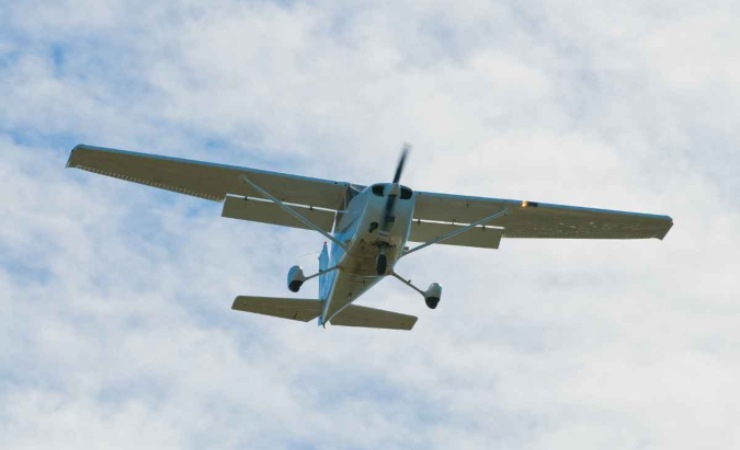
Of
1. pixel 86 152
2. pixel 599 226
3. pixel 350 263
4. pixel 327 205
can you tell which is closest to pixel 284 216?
pixel 327 205

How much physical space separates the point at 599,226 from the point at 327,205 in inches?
239

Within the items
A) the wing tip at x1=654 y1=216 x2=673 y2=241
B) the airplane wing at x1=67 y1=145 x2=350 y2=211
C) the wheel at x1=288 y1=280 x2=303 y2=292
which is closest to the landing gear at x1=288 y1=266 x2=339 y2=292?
the wheel at x1=288 y1=280 x2=303 y2=292

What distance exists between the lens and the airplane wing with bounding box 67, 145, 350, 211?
23328mm

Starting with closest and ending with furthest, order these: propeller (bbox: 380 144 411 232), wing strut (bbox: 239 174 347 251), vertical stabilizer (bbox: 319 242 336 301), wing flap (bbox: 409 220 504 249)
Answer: propeller (bbox: 380 144 411 232) → wing strut (bbox: 239 174 347 251) → vertical stabilizer (bbox: 319 242 336 301) → wing flap (bbox: 409 220 504 249)

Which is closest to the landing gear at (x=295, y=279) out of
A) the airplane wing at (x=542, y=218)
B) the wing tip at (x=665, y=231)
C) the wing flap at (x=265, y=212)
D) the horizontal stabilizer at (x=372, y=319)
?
the wing flap at (x=265, y=212)

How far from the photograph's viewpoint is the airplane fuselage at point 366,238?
21.6m

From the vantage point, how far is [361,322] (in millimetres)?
25297

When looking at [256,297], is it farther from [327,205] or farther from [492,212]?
[492,212]

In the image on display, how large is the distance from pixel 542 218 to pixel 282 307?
19.4 ft

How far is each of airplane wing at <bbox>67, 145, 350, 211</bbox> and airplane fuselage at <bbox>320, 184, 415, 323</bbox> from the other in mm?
705

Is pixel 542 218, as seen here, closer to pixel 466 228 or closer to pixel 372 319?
pixel 466 228

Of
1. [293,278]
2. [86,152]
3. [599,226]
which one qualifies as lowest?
[293,278]

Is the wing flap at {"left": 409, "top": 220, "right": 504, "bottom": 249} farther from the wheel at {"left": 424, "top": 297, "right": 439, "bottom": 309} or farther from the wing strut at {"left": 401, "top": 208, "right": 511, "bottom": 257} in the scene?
the wheel at {"left": 424, "top": 297, "right": 439, "bottom": 309}

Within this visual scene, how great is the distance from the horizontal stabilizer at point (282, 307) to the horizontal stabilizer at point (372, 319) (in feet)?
1.72
